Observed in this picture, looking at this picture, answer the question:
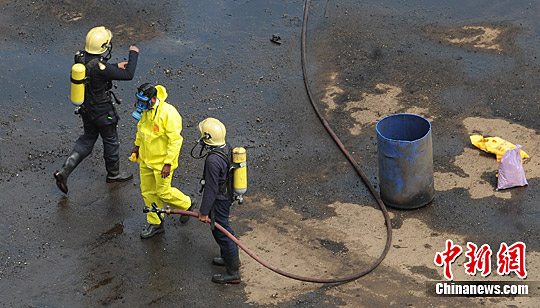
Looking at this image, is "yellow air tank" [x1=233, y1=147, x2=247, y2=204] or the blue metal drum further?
the blue metal drum

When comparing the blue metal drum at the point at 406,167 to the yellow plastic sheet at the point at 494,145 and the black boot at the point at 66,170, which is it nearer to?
the yellow plastic sheet at the point at 494,145

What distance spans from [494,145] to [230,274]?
13.3 ft

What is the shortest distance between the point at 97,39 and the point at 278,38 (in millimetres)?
4443

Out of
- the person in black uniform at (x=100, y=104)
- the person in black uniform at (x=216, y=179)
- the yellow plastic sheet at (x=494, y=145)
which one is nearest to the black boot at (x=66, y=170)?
the person in black uniform at (x=100, y=104)

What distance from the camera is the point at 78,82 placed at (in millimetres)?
8406

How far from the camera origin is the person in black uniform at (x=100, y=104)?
8.48 meters

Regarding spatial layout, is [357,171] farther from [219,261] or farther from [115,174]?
[115,174]

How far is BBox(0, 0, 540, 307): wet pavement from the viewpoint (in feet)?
25.2

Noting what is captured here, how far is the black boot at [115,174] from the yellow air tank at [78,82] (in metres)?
1.03

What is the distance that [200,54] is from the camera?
12.0 m

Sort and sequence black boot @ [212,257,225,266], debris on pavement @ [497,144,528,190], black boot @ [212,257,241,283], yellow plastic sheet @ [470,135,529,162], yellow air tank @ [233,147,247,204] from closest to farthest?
yellow air tank @ [233,147,247,204]
black boot @ [212,257,241,283]
black boot @ [212,257,225,266]
debris on pavement @ [497,144,528,190]
yellow plastic sheet @ [470,135,529,162]

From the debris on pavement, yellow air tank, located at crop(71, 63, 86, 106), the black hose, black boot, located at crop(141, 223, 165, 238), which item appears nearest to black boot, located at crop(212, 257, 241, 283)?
the black hose

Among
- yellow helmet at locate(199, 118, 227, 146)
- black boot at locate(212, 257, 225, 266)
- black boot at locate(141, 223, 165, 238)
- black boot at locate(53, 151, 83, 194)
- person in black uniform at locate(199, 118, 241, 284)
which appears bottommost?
black boot at locate(212, 257, 225, 266)

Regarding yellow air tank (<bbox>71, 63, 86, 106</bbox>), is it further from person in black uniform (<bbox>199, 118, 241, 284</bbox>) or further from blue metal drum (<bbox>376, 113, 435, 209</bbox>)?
blue metal drum (<bbox>376, 113, 435, 209</bbox>)
